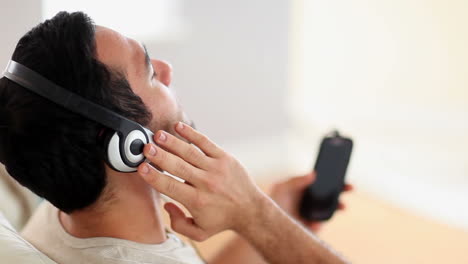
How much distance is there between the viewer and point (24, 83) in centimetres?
102

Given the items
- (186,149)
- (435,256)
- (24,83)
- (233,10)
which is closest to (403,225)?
(435,256)

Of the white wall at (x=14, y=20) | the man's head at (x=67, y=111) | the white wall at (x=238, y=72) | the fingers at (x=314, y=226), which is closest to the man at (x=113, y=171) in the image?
the man's head at (x=67, y=111)

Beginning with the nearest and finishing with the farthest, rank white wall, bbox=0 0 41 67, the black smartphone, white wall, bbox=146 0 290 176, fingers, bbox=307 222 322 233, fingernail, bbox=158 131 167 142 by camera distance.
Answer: fingernail, bbox=158 131 167 142 < white wall, bbox=0 0 41 67 < the black smartphone < fingers, bbox=307 222 322 233 < white wall, bbox=146 0 290 176

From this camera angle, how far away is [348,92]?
4.18m

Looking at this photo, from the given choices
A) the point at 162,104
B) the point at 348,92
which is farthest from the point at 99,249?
the point at 348,92

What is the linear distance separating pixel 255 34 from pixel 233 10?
8.4 inches

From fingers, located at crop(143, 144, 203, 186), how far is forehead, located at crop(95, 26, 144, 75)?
18 cm

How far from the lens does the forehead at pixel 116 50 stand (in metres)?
1.11

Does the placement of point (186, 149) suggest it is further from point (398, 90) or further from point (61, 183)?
point (398, 90)

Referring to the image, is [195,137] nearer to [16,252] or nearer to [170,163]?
[170,163]

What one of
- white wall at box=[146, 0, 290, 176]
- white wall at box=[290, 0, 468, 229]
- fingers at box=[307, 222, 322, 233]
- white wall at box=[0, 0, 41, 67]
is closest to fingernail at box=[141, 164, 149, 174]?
white wall at box=[0, 0, 41, 67]

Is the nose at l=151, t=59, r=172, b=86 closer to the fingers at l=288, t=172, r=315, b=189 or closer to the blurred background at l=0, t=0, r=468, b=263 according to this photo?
the fingers at l=288, t=172, r=315, b=189

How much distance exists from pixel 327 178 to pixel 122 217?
2.45 ft

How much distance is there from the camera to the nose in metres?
1.28
